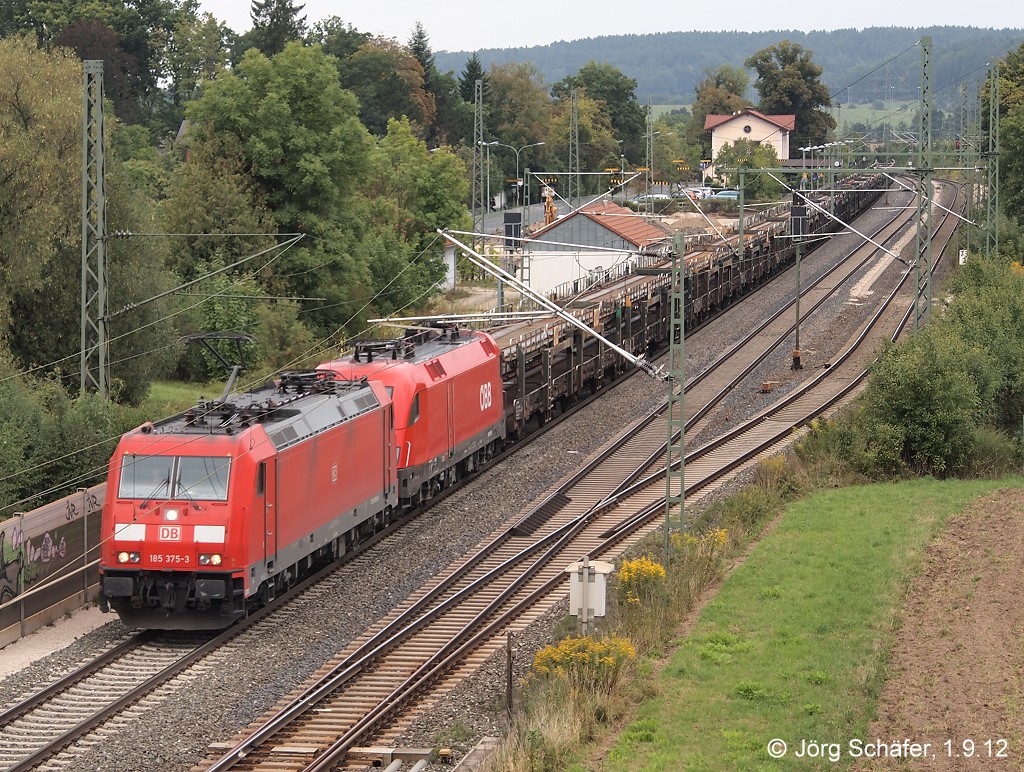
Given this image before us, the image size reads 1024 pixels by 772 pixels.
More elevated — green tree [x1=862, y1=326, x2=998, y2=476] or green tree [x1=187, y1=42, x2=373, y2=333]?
green tree [x1=187, y1=42, x2=373, y2=333]

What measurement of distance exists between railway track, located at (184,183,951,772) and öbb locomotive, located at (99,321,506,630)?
2067 millimetres

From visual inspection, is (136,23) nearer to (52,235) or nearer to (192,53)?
(192,53)

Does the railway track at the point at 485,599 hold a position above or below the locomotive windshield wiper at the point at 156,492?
below

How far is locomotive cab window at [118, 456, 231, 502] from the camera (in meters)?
21.1

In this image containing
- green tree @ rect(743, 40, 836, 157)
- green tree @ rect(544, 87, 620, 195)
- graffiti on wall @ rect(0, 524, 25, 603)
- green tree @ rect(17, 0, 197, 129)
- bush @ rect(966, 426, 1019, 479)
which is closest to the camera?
graffiti on wall @ rect(0, 524, 25, 603)

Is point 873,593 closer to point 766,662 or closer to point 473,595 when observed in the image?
point 766,662

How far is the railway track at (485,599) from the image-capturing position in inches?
694

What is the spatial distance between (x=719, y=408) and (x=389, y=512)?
15.6 metres

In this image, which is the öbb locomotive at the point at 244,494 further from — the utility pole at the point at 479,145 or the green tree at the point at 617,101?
the green tree at the point at 617,101

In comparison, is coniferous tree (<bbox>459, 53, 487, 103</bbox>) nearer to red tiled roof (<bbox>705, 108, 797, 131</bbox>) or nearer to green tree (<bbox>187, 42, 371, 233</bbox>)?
red tiled roof (<bbox>705, 108, 797, 131</bbox>)

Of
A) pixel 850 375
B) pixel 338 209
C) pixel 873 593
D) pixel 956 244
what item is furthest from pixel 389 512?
pixel 956 244

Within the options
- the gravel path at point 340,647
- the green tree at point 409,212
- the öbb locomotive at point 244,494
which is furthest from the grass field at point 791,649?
the green tree at point 409,212

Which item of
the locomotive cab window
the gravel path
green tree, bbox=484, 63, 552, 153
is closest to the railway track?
the gravel path

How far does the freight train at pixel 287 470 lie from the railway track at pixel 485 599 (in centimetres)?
215
